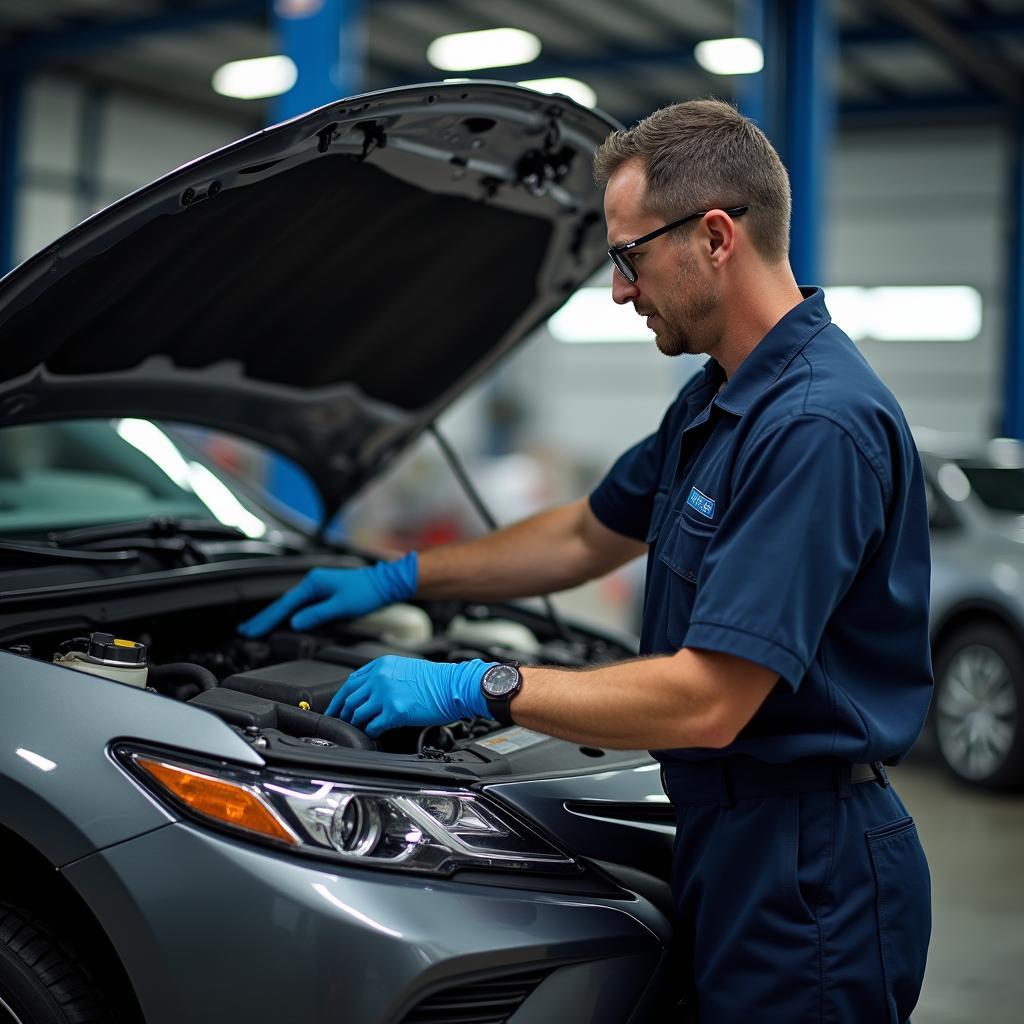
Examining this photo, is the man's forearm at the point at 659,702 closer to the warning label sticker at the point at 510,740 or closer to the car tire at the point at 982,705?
the warning label sticker at the point at 510,740

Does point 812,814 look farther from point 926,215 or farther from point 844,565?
point 926,215

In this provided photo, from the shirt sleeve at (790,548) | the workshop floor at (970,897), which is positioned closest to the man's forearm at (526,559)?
the shirt sleeve at (790,548)

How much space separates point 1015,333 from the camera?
12.1m

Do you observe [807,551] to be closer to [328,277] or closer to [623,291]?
[623,291]

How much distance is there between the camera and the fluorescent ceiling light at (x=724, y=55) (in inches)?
430

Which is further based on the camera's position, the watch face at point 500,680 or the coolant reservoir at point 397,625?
the coolant reservoir at point 397,625

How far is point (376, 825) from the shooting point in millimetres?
1578

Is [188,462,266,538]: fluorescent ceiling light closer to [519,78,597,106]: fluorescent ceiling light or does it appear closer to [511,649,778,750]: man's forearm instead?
[511,649,778,750]: man's forearm

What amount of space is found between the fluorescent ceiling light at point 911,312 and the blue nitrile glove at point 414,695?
12.1 metres

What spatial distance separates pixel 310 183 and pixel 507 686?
903mm

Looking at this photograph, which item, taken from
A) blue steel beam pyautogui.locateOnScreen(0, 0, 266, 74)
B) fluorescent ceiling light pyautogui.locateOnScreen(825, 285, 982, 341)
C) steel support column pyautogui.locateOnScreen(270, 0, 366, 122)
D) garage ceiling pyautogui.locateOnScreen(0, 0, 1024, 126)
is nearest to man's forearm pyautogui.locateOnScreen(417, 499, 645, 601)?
steel support column pyautogui.locateOnScreen(270, 0, 366, 122)

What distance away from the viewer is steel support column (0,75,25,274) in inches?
483

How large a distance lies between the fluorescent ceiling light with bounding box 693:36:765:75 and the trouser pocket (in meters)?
9.93

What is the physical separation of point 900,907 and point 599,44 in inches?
425
